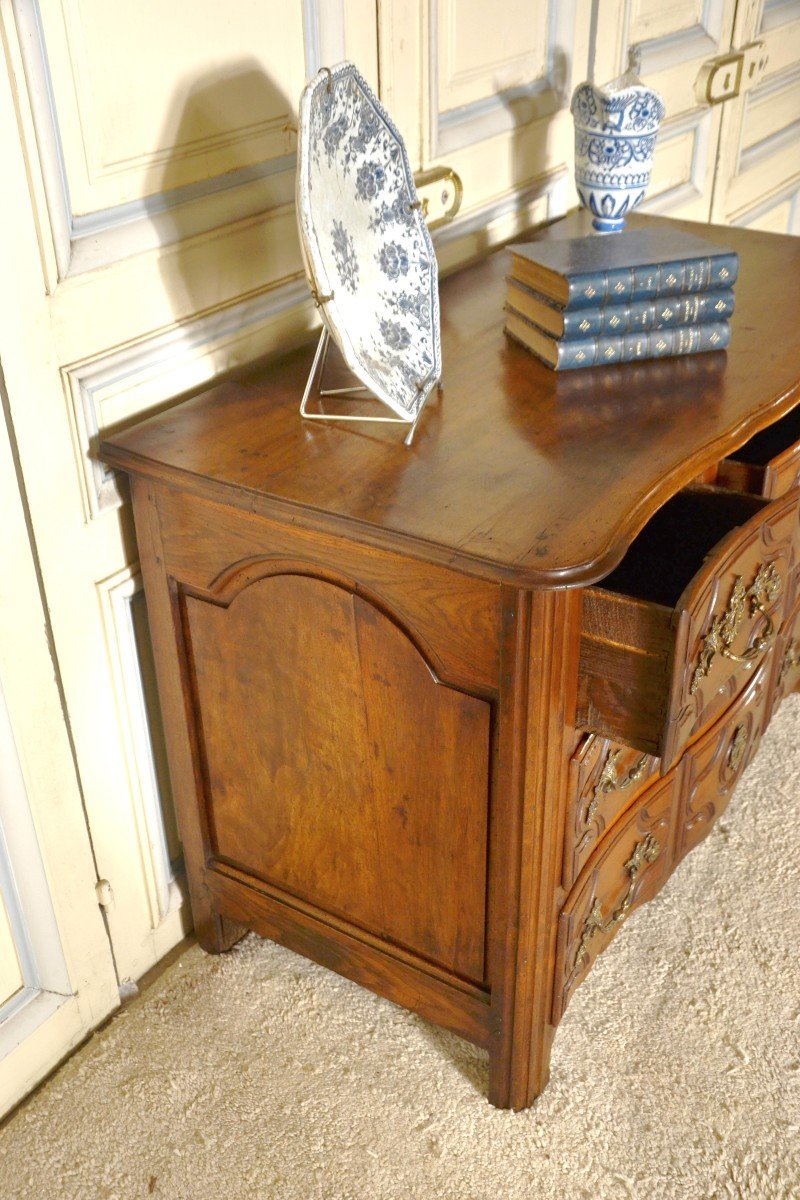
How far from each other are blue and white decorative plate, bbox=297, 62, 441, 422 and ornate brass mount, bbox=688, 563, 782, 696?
28cm

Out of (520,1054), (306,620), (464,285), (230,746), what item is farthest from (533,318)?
(520,1054)

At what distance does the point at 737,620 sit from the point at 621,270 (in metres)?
0.32

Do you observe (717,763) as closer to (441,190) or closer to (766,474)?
(766,474)

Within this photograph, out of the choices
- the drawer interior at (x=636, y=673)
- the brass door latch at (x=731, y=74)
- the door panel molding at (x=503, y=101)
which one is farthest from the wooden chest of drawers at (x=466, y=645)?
the brass door latch at (x=731, y=74)

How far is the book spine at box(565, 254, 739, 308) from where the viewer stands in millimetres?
977

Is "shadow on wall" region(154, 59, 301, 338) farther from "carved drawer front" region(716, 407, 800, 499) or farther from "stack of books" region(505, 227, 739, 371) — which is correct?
"carved drawer front" region(716, 407, 800, 499)

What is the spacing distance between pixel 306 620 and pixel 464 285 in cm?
50

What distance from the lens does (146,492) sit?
0.91m

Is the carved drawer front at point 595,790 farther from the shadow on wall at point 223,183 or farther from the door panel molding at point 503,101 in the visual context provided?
the door panel molding at point 503,101

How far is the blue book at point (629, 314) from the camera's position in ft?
3.26

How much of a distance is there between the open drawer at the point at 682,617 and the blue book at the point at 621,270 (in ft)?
0.59

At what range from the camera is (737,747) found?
1.19 metres

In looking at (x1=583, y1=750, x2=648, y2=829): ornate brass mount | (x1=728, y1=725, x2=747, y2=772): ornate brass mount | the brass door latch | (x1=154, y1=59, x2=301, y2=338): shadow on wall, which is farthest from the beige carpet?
the brass door latch

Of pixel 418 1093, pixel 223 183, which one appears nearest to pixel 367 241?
pixel 223 183
